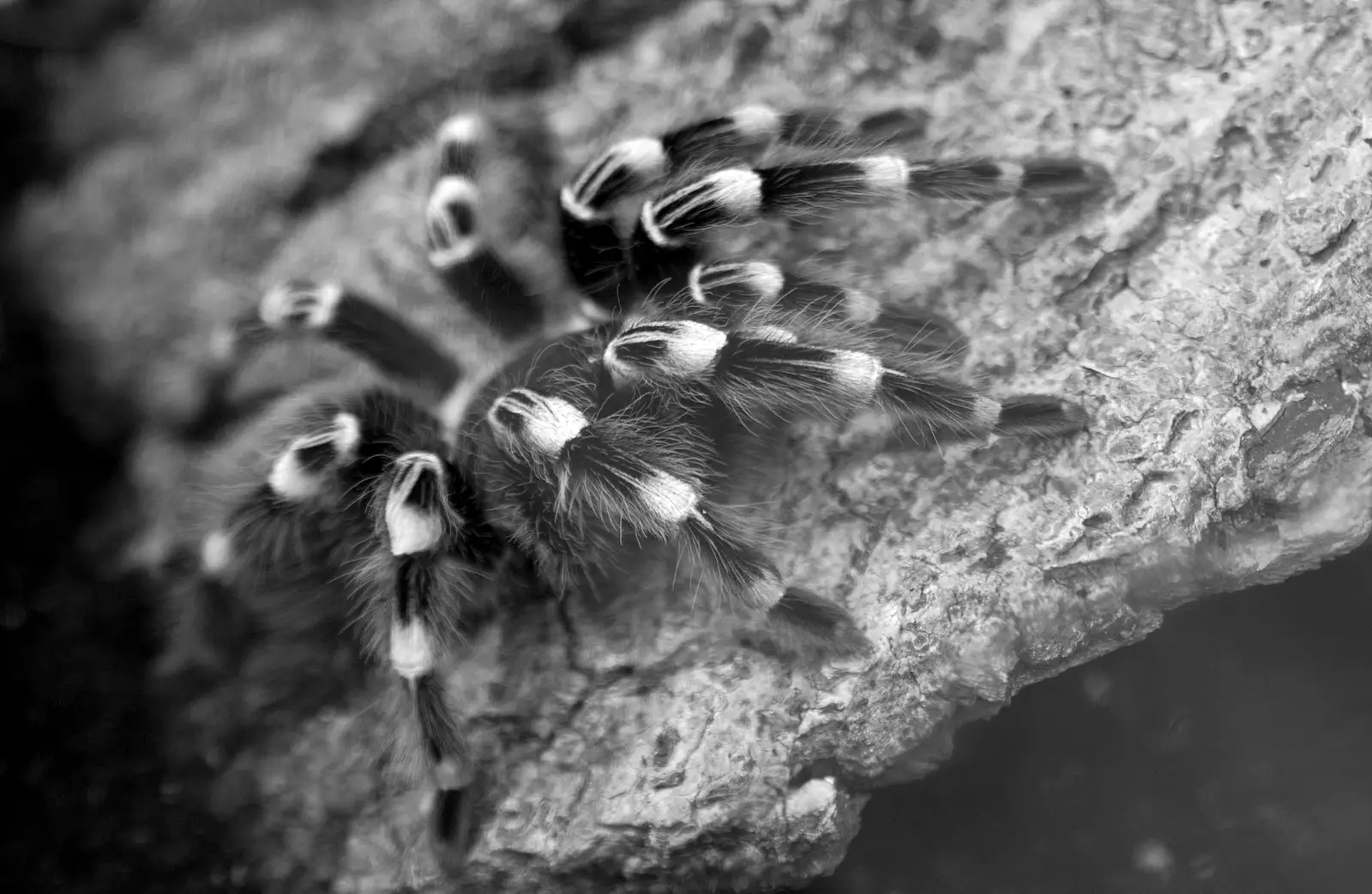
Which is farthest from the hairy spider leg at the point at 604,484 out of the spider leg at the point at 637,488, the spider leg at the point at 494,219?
the spider leg at the point at 494,219

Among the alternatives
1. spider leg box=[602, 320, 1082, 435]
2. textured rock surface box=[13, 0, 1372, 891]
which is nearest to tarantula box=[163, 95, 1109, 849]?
spider leg box=[602, 320, 1082, 435]

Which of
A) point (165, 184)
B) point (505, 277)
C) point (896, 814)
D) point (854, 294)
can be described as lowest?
point (896, 814)

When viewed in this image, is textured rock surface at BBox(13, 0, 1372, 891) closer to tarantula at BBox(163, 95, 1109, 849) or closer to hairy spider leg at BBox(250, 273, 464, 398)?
tarantula at BBox(163, 95, 1109, 849)

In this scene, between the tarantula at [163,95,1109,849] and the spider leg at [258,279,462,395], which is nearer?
the tarantula at [163,95,1109,849]

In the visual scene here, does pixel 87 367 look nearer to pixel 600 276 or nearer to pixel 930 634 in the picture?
pixel 600 276

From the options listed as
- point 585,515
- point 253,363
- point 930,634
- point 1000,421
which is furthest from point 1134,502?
point 253,363

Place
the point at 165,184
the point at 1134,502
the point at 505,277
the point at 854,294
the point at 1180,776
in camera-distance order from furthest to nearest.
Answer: the point at 165,184 → the point at 505,277 → the point at 854,294 → the point at 1134,502 → the point at 1180,776

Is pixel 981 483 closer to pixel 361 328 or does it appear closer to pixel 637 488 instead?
pixel 637 488

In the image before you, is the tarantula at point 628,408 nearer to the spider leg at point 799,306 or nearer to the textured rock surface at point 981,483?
the spider leg at point 799,306
